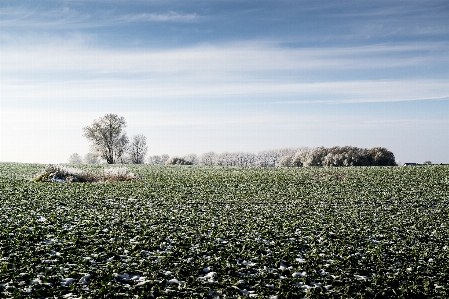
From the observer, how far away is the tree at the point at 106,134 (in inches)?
3312

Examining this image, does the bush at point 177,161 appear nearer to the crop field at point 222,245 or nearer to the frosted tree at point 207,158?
the frosted tree at point 207,158

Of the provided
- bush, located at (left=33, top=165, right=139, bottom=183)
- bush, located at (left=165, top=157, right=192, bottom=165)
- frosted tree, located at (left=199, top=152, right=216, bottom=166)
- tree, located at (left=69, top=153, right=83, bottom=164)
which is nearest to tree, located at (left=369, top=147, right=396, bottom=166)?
bush, located at (left=165, top=157, right=192, bottom=165)

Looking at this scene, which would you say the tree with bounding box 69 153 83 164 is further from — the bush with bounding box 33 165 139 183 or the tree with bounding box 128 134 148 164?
the bush with bounding box 33 165 139 183

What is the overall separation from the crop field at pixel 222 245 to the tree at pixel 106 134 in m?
61.5

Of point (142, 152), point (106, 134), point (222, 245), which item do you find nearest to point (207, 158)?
point (142, 152)

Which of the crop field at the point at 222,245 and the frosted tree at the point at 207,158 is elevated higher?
the frosted tree at the point at 207,158

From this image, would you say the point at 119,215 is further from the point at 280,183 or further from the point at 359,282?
the point at 280,183

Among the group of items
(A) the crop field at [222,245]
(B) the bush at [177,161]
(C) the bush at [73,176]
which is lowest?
(A) the crop field at [222,245]

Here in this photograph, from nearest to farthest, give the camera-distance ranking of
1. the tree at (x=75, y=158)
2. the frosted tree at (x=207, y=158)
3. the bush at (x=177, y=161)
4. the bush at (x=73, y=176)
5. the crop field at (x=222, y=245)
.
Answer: the crop field at (x=222, y=245) < the bush at (x=73, y=176) < the bush at (x=177, y=161) < the frosted tree at (x=207, y=158) < the tree at (x=75, y=158)

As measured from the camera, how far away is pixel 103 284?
8.88 m

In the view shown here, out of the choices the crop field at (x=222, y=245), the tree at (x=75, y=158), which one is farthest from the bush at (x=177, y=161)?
the tree at (x=75, y=158)

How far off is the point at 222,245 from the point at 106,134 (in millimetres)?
77845

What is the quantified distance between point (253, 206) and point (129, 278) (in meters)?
12.4

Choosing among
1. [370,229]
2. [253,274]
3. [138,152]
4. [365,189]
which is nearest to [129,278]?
[253,274]
